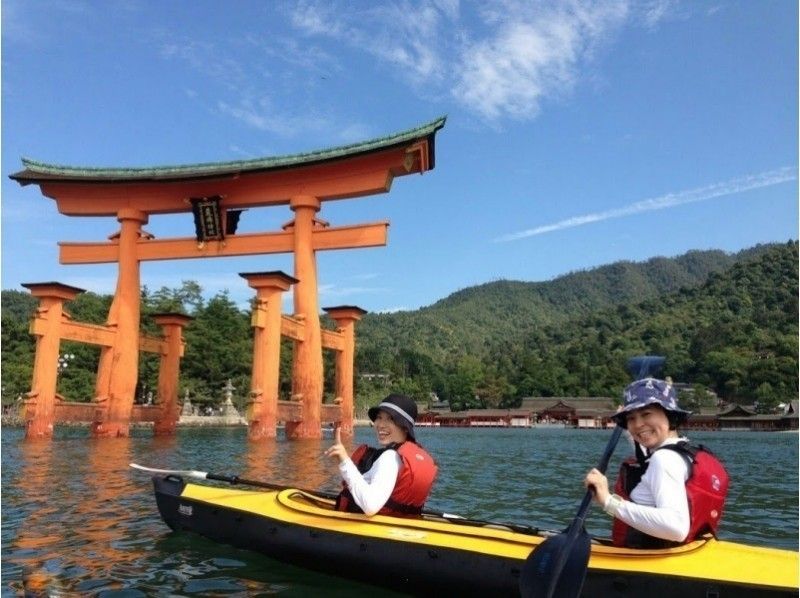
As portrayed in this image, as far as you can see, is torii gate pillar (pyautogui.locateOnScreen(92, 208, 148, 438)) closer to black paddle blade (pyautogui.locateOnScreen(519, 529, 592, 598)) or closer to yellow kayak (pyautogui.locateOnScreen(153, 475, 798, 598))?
yellow kayak (pyautogui.locateOnScreen(153, 475, 798, 598))

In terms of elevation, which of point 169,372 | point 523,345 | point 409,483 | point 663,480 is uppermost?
point 523,345

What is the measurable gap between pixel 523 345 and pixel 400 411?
110358 millimetres

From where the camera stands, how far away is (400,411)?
4750 mm

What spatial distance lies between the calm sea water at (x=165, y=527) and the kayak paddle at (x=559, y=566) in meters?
1.50

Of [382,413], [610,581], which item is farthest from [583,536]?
[382,413]

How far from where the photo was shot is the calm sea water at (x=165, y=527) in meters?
4.75

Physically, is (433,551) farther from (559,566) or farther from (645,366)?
(645,366)

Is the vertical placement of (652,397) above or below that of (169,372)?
below

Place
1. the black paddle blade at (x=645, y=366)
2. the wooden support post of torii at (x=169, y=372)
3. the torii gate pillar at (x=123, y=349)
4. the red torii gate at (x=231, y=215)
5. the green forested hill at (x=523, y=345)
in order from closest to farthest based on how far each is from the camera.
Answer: the black paddle blade at (x=645, y=366)
the red torii gate at (x=231, y=215)
the torii gate pillar at (x=123, y=349)
the wooden support post of torii at (x=169, y=372)
the green forested hill at (x=523, y=345)

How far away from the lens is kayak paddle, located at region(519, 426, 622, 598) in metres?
3.34

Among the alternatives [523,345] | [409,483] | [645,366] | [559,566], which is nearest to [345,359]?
[409,483]

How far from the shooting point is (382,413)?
15.7ft

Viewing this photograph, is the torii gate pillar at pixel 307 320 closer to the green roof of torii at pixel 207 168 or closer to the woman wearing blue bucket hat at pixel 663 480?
the green roof of torii at pixel 207 168

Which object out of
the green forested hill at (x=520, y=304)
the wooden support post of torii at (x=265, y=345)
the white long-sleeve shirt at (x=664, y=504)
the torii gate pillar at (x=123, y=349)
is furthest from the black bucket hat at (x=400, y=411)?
the green forested hill at (x=520, y=304)
